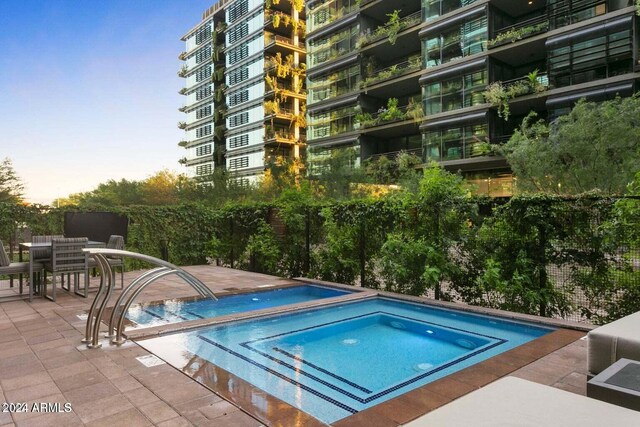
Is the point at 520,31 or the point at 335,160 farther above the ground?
the point at 520,31

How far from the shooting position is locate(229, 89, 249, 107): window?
4602 centimetres

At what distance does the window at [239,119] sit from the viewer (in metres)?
46.2

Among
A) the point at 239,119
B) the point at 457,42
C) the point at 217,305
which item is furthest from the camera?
the point at 239,119

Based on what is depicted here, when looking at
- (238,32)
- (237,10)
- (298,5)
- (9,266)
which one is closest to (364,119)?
(298,5)

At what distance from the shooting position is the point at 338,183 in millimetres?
24453

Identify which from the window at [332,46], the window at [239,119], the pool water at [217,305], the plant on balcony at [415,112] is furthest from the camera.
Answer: the window at [239,119]

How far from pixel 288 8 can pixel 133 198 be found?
2662 cm

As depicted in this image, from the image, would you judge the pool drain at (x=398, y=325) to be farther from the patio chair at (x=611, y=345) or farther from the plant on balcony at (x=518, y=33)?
the plant on balcony at (x=518, y=33)

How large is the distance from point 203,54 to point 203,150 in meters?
12.9

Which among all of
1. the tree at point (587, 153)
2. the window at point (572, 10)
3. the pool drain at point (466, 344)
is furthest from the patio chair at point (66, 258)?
the window at point (572, 10)

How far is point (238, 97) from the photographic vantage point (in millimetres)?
47406

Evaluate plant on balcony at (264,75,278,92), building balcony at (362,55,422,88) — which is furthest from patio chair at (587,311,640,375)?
plant on balcony at (264,75,278,92)

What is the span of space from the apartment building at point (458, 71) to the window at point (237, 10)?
596 inches

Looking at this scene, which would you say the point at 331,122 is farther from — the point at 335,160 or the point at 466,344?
the point at 466,344
